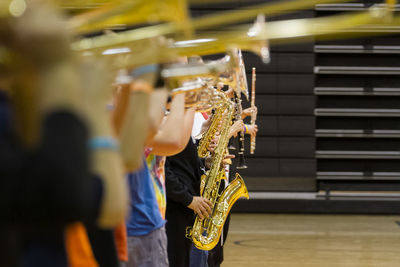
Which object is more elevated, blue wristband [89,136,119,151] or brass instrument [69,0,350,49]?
brass instrument [69,0,350,49]

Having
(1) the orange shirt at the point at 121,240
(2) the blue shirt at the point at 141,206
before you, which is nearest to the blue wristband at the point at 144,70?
(1) the orange shirt at the point at 121,240

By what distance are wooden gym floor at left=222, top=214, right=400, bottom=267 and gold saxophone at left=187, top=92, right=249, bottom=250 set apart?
167cm

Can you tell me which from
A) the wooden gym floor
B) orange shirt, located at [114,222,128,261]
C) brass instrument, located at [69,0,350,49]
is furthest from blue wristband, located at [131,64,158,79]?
the wooden gym floor

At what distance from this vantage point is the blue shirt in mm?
1934

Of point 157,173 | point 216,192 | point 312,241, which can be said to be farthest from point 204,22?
point 312,241

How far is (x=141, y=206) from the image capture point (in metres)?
1.94

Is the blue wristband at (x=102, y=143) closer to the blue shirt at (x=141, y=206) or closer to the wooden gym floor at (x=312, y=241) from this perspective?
the blue shirt at (x=141, y=206)

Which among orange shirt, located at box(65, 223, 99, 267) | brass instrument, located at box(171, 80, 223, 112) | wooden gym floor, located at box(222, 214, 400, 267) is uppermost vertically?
brass instrument, located at box(171, 80, 223, 112)

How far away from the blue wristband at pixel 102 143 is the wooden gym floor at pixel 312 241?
440cm

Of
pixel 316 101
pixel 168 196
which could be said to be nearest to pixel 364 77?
pixel 316 101

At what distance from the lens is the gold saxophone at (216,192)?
341cm

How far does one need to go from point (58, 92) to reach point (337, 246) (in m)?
5.33

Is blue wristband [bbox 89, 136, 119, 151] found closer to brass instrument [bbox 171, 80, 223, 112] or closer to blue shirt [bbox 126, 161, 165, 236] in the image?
brass instrument [bbox 171, 80, 223, 112]

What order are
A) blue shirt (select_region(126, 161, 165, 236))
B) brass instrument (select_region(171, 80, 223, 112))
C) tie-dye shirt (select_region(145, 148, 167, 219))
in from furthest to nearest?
tie-dye shirt (select_region(145, 148, 167, 219)) < blue shirt (select_region(126, 161, 165, 236)) < brass instrument (select_region(171, 80, 223, 112))
